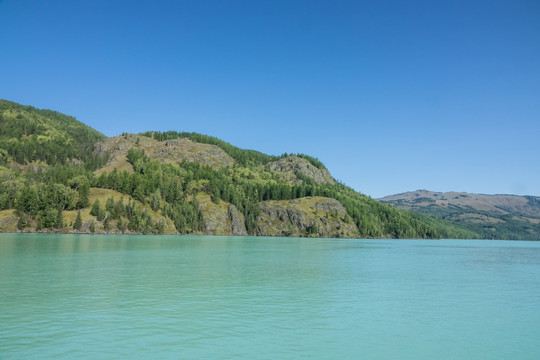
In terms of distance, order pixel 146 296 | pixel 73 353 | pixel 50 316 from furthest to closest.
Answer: pixel 146 296 < pixel 50 316 < pixel 73 353

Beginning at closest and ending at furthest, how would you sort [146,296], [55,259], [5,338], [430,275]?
[5,338] < [146,296] < [430,275] < [55,259]

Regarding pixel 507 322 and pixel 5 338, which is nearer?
pixel 5 338

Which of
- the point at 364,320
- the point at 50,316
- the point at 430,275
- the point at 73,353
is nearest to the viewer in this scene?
the point at 73,353

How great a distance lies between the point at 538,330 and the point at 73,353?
33245mm

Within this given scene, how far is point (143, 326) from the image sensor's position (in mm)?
27594

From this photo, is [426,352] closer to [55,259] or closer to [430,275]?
[430,275]

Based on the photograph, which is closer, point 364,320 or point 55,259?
point 364,320

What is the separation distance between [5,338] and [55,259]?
5226 cm

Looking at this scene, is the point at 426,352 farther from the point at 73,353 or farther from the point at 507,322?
the point at 73,353

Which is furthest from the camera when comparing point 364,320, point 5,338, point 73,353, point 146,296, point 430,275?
point 430,275

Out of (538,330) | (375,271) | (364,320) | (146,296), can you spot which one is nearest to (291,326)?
(364,320)

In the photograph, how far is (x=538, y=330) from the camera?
30.1m

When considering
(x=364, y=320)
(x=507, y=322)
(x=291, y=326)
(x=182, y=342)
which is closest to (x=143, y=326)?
(x=182, y=342)

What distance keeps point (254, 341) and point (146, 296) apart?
17628 millimetres
